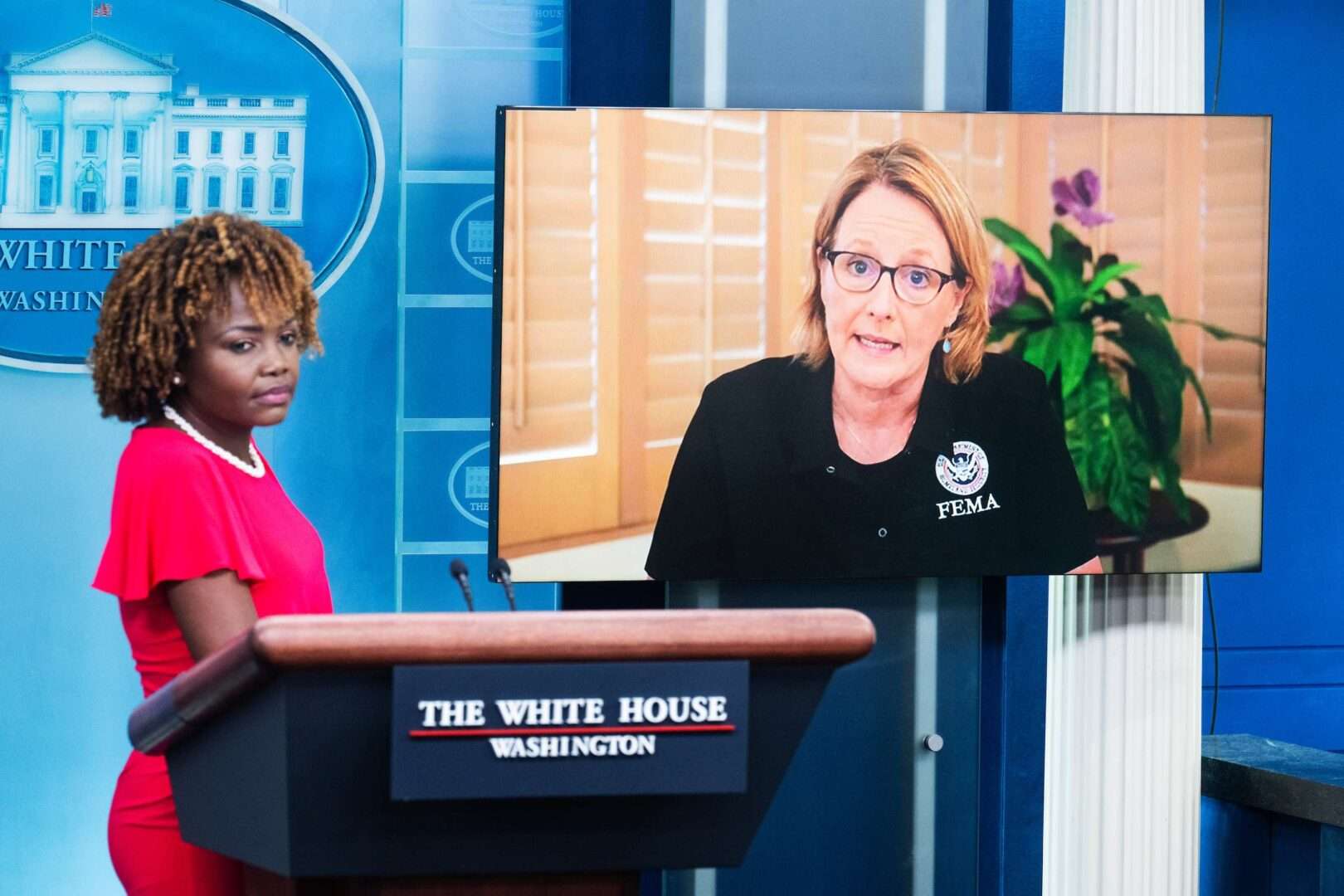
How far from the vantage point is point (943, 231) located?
9.61 feet

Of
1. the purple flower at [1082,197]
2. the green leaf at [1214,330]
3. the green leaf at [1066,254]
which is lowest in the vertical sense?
the green leaf at [1214,330]

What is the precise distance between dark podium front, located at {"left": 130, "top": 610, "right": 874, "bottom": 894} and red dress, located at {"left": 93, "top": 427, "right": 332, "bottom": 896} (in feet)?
0.77

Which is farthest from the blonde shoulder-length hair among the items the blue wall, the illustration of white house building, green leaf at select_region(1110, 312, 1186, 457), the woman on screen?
the blue wall

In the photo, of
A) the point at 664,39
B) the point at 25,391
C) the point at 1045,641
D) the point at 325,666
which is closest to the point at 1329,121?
the point at 1045,641

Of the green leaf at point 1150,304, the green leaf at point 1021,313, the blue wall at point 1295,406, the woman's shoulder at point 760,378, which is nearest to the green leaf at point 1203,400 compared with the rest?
the green leaf at point 1150,304

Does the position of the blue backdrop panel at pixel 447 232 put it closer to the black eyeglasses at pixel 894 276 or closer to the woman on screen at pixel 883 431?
the woman on screen at pixel 883 431

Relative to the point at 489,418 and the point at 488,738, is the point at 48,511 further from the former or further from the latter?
the point at 488,738

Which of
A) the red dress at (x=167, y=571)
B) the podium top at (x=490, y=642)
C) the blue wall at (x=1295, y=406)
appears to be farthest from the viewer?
the blue wall at (x=1295, y=406)

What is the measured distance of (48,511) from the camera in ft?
9.91

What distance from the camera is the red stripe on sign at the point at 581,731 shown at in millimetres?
1274

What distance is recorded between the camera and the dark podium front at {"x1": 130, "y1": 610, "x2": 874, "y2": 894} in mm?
1264

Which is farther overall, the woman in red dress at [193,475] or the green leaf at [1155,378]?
the green leaf at [1155,378]

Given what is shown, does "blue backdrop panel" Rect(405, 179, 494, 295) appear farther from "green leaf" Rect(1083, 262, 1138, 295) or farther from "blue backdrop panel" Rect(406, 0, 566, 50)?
"green leaf" Rect(1083, 262, 1138, 295)

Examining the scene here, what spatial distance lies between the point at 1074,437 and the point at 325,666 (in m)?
2.05
